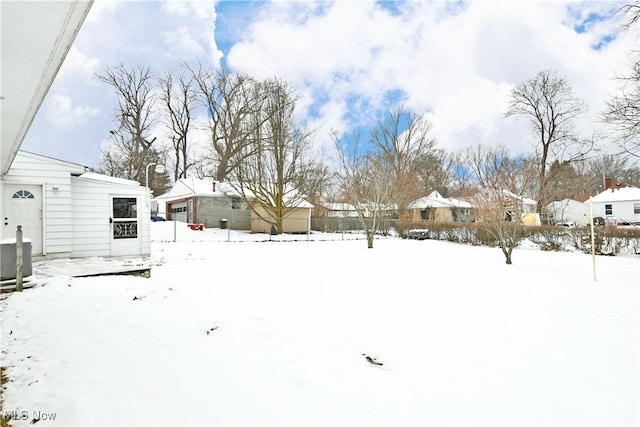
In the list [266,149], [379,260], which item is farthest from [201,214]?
[379,260]

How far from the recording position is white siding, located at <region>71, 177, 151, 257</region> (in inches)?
345

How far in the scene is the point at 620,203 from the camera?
3009 centimetres

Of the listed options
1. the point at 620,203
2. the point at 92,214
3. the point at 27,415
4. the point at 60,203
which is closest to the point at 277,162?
the point at 92,214

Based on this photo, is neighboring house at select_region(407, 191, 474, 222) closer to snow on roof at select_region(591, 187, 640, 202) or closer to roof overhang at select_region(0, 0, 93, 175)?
snow on roof at select_region(591, 187, 640, 202)

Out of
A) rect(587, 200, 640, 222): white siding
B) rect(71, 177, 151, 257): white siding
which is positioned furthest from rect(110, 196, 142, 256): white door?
rect(587, 200, 640, 222): white siding

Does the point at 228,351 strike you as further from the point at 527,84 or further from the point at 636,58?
the point at 527,84

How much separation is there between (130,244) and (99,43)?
7.27 meters

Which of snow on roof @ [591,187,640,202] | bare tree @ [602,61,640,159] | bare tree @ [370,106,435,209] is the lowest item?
snow on roof @ [591,187,640,202]

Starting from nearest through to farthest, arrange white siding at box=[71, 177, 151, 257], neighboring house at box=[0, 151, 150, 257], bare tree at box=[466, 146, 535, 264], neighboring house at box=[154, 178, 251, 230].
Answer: neighboring house at box=[0, 151, 150, 257] → white siding at box=[71, 177, 151, 257] → bare tree at box=[466, 146, 535, 264] → neighboring house at box=[154, 178, 251, 230]

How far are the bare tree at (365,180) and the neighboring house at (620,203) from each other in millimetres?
23311

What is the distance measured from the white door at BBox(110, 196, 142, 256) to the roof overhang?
5740 millimetres

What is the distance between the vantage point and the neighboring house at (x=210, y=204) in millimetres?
22703

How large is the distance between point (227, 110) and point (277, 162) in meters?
10.5

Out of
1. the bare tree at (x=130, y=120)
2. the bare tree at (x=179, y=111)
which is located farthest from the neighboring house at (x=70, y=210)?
the bare tree at (x=179, y=111)
